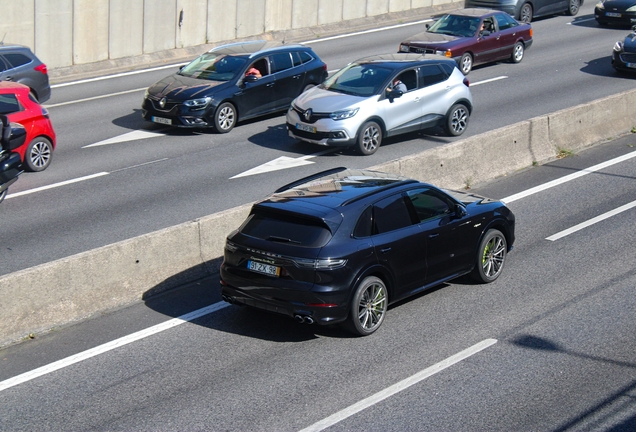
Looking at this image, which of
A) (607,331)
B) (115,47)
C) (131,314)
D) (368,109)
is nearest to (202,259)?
(131,314)

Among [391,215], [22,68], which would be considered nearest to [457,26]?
[22,68]

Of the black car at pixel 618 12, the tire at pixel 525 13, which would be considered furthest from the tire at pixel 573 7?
the tire at pixel 525 13

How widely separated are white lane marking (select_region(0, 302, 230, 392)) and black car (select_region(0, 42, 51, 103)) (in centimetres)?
1130

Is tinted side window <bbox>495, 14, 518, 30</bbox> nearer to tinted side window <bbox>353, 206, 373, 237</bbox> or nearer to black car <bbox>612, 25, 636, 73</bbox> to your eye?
black car <bbox>612, 25, 636, 73</bbox>

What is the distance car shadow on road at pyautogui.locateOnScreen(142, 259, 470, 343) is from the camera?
30.0ft

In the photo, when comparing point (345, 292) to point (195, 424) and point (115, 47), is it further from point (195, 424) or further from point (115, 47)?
point (115, 47)

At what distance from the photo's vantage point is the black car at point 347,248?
8633 millimetres

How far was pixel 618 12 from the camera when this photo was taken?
101 ft

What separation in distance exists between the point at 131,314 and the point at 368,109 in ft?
27.5

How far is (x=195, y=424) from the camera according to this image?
23.4 feet

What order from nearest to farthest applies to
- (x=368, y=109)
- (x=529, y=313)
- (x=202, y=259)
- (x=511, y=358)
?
1. (x=511, y=358)
2. (x=529, y=313)
3. (x=202, y=259)
4. (x=368, y=109)

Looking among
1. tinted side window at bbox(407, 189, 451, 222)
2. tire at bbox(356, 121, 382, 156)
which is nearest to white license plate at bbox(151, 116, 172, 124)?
tire at bbox(356, 121, 382, 156)

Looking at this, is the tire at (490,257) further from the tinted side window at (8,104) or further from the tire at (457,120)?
the tinted side window at (8,104)

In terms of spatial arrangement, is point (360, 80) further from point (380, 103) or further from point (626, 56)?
point (626, 56)
